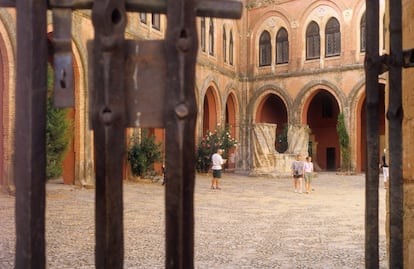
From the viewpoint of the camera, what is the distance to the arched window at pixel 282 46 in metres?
26.0

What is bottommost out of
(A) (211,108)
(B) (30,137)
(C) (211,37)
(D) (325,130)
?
(B) (30,137)

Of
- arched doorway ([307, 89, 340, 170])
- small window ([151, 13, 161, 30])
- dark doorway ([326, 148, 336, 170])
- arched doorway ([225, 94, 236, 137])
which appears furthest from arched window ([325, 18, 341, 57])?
small window ([151, 13, 161, 30])

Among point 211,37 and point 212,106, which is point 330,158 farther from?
point 211,37

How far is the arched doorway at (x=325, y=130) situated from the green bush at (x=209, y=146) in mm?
9418

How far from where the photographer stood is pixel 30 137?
1720 millimetres

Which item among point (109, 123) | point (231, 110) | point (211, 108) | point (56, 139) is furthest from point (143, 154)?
point (109, 123)

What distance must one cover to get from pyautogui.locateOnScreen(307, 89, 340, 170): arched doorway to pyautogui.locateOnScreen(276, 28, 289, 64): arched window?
4.08 m

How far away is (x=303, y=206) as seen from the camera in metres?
10.7

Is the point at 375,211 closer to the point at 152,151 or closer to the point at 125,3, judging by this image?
the point at 125,3

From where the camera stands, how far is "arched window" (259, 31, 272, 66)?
26.5 metres

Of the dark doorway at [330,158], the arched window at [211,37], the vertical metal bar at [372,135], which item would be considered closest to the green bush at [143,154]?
the arched window at [211,37]

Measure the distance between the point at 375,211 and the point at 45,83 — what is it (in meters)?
1.50

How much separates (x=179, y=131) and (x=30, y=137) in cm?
54

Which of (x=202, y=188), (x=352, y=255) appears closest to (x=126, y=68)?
(x=352, y=255)
